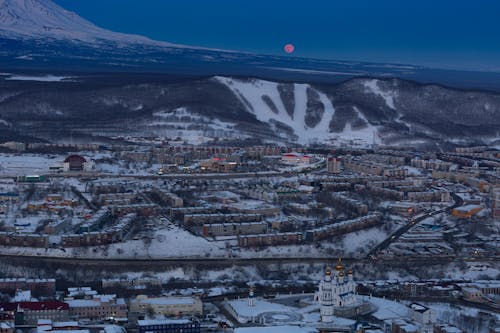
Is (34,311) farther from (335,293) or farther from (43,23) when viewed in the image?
(43,23)

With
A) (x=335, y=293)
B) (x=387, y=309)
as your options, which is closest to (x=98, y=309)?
(x=335, y=293)

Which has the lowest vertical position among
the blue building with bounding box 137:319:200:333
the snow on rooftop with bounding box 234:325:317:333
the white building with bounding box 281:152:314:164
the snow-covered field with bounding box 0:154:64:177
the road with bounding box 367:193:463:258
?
the snow on rooftop with bounding box 234:325:317:333

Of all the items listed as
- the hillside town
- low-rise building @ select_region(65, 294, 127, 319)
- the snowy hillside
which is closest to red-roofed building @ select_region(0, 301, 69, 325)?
the hillside town

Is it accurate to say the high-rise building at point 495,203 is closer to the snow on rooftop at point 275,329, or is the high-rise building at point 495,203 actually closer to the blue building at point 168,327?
the snow on rooftop at point 275,329

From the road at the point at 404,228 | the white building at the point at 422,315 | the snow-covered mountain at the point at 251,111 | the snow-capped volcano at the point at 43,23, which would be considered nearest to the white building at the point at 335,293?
the white building at the point at 422,315

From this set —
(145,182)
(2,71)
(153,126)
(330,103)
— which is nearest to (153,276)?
(145,182)

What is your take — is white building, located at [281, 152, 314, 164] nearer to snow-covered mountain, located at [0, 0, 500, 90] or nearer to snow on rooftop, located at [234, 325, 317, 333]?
snow on rooftop, located at [234, 325, 317, 333]

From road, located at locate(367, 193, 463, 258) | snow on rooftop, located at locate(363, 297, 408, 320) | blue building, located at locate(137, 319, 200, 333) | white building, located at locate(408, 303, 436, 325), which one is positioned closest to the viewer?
blue building, located at locate(137, 319, 200, 333)

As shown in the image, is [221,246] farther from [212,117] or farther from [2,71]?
[2,71]
